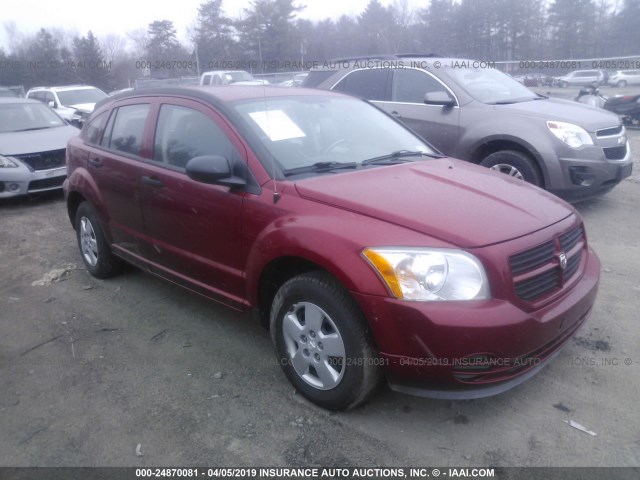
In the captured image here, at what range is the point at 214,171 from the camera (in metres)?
3.06

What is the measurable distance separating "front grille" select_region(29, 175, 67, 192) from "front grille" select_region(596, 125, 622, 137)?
7.27 meters

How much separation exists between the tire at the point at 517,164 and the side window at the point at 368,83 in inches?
71.9

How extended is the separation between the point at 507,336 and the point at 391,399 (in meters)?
0.87

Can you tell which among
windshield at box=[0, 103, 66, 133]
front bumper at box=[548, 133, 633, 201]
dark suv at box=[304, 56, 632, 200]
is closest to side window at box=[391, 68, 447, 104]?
dark suv at box=[304, 56, 632, 200]

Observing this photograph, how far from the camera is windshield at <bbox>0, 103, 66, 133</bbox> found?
28.8 feet

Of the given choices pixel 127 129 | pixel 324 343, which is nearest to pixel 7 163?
pixel 127 129

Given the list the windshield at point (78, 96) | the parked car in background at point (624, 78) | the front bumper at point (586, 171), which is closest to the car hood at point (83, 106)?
the windshield at point (78, 96)

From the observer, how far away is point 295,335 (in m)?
2.94

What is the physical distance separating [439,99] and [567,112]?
1462 millimetres

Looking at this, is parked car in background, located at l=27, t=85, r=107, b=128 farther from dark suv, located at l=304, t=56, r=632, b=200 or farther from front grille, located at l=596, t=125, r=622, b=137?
front grille, located at l=596, t=125, r=622, b=137

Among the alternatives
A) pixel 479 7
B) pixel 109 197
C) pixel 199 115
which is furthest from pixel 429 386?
pixel 479 7

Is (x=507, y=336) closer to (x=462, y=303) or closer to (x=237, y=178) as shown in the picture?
(x=462, y=303)

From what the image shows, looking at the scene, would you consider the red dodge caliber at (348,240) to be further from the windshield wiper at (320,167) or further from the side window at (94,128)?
the side window at (94,128)

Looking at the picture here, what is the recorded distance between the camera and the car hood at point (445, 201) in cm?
260
